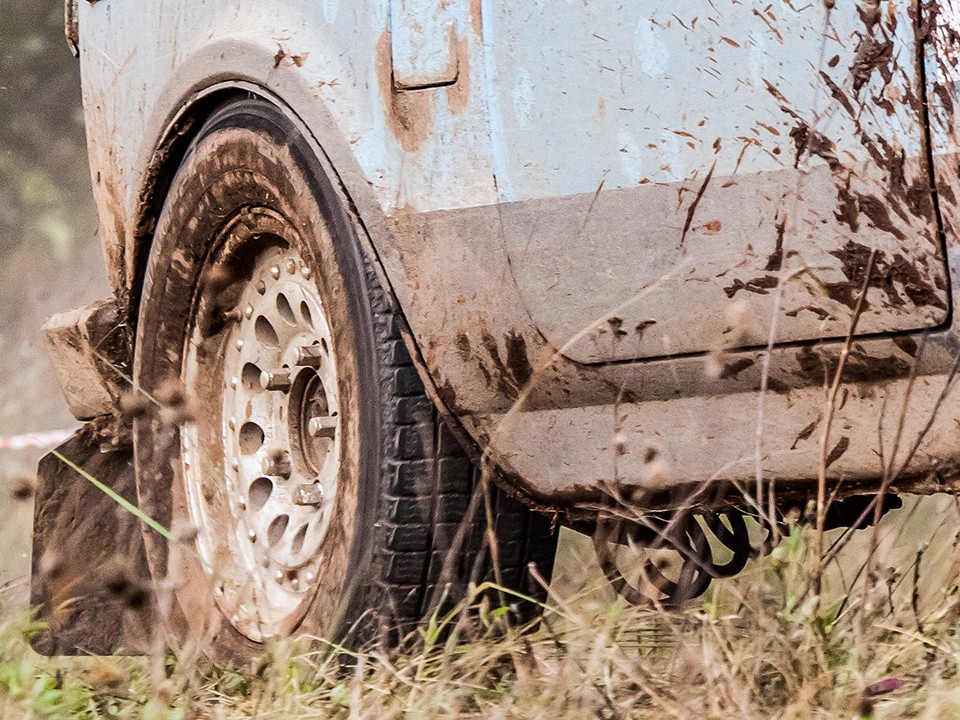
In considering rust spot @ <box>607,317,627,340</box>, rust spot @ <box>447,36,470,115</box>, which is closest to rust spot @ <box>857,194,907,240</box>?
rust spot @ <box>607,317,627,340</box>

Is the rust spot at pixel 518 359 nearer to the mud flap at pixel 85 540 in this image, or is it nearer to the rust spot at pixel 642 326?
the rust spot at pixel 642 326

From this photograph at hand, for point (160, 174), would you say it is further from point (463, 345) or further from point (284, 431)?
point (463, 345)

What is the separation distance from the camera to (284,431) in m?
2.54

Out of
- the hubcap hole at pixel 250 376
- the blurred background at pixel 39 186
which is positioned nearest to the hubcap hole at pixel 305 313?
the hubcap hole at pixel 250 376

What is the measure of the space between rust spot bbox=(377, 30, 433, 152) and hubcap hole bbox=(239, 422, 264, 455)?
775mm

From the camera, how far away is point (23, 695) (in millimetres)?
2008

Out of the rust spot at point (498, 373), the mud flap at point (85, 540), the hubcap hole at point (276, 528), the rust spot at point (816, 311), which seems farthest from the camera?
the mud flap at point (85, 540)

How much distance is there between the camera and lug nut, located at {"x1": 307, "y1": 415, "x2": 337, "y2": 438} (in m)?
2.35

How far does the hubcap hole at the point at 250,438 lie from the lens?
2.62 metres

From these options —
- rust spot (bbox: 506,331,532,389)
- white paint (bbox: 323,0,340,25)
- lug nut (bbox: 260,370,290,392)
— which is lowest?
lug nut (bbox: 260,370,290,392)

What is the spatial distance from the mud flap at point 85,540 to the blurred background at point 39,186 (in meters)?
2.83

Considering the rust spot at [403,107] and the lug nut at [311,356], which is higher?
the rust spot at [403,107]

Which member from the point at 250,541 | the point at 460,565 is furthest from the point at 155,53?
the point at 460,565

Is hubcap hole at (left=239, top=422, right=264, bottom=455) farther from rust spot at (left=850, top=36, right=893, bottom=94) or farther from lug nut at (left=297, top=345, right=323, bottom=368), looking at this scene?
rust spot at (left=850, top=36, right=893, bottom=94)
